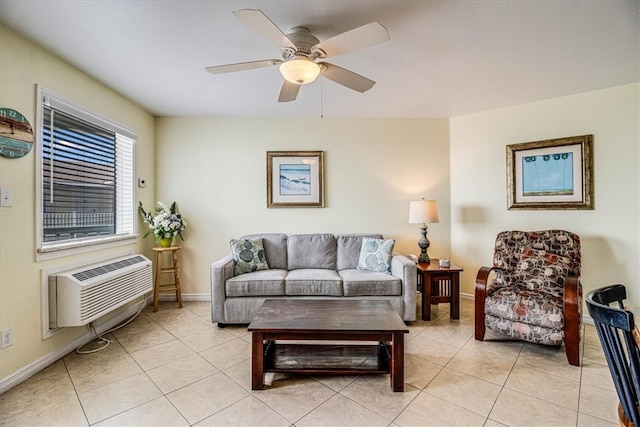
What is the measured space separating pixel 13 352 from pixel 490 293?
367cm

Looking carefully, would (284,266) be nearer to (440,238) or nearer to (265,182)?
(265,182)

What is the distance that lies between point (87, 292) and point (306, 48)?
244cm

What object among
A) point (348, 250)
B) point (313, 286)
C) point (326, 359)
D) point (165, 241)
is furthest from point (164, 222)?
point (326, 359)

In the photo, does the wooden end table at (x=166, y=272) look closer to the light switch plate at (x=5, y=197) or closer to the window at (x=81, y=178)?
the window at (x=81, y=178)

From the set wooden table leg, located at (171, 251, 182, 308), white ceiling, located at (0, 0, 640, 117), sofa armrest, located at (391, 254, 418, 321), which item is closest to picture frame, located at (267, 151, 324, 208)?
white ceiling, located at (0, 0, 640, 117)

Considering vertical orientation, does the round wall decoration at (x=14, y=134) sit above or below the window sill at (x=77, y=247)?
above

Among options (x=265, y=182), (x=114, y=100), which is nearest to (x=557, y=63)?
(x=265, y=182)

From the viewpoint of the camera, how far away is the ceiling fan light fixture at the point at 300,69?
175 centimetres

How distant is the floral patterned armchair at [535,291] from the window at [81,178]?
3.57 meters

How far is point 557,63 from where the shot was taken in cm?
238

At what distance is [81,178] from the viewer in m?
2.61

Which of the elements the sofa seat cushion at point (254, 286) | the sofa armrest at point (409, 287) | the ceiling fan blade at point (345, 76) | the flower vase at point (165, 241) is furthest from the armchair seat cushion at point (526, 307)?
the flower vase at point (165, 241)

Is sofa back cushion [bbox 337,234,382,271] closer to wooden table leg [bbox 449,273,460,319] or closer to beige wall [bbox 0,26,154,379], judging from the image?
wooden table leg [bbox 449,273,460,319]

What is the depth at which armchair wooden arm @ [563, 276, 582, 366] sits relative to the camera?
2.14m
